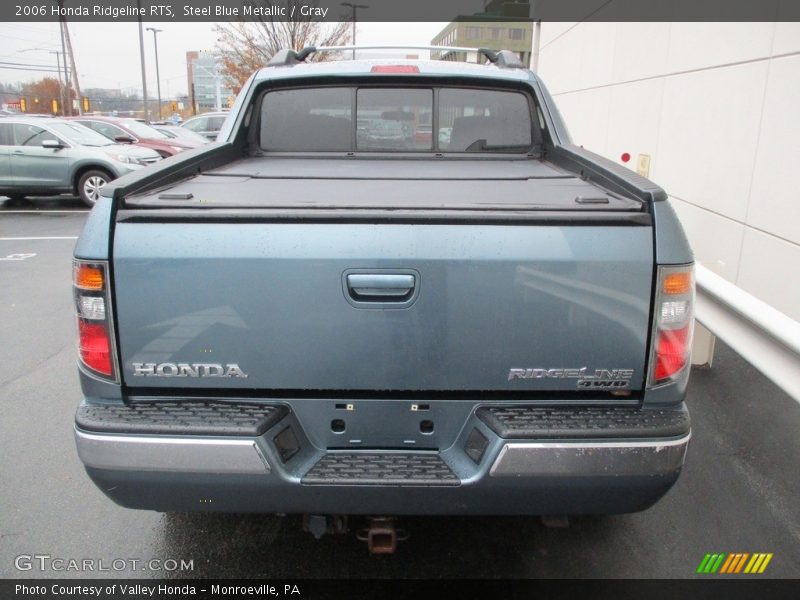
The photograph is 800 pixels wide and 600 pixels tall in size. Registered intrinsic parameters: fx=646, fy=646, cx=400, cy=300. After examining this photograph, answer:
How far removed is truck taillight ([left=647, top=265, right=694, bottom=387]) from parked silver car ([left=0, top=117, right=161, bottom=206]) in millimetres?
13097

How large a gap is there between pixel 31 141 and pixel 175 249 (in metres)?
13.7

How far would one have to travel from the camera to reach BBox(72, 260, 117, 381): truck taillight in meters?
2.22

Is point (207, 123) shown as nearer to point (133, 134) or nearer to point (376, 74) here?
point (133, 134)

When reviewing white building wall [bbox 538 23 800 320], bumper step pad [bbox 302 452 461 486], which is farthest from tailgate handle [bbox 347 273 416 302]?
white building wall [bbox 538 23 800 320]

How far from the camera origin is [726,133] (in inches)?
237

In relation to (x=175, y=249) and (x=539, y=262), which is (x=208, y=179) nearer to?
(x=175, y=249)

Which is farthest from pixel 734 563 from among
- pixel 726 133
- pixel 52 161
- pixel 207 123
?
pixel 207 123

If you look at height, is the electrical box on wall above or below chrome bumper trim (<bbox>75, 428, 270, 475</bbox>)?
above

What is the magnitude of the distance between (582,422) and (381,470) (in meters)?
0.73

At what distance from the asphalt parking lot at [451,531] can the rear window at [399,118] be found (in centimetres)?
227

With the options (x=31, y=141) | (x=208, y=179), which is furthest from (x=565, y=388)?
(x=31, y=141)

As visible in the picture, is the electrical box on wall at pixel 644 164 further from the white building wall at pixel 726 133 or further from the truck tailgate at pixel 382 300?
the truck tailgate at pixel 382 300

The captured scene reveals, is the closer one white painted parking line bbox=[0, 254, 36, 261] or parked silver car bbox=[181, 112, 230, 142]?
white painted parking line bbox=[0, 254, 36, 261]

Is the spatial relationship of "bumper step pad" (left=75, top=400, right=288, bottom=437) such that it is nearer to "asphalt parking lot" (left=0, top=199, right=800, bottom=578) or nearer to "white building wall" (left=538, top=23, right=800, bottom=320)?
"asphalt parking lot" (left=0, top=199, right=800, bottom=578)
